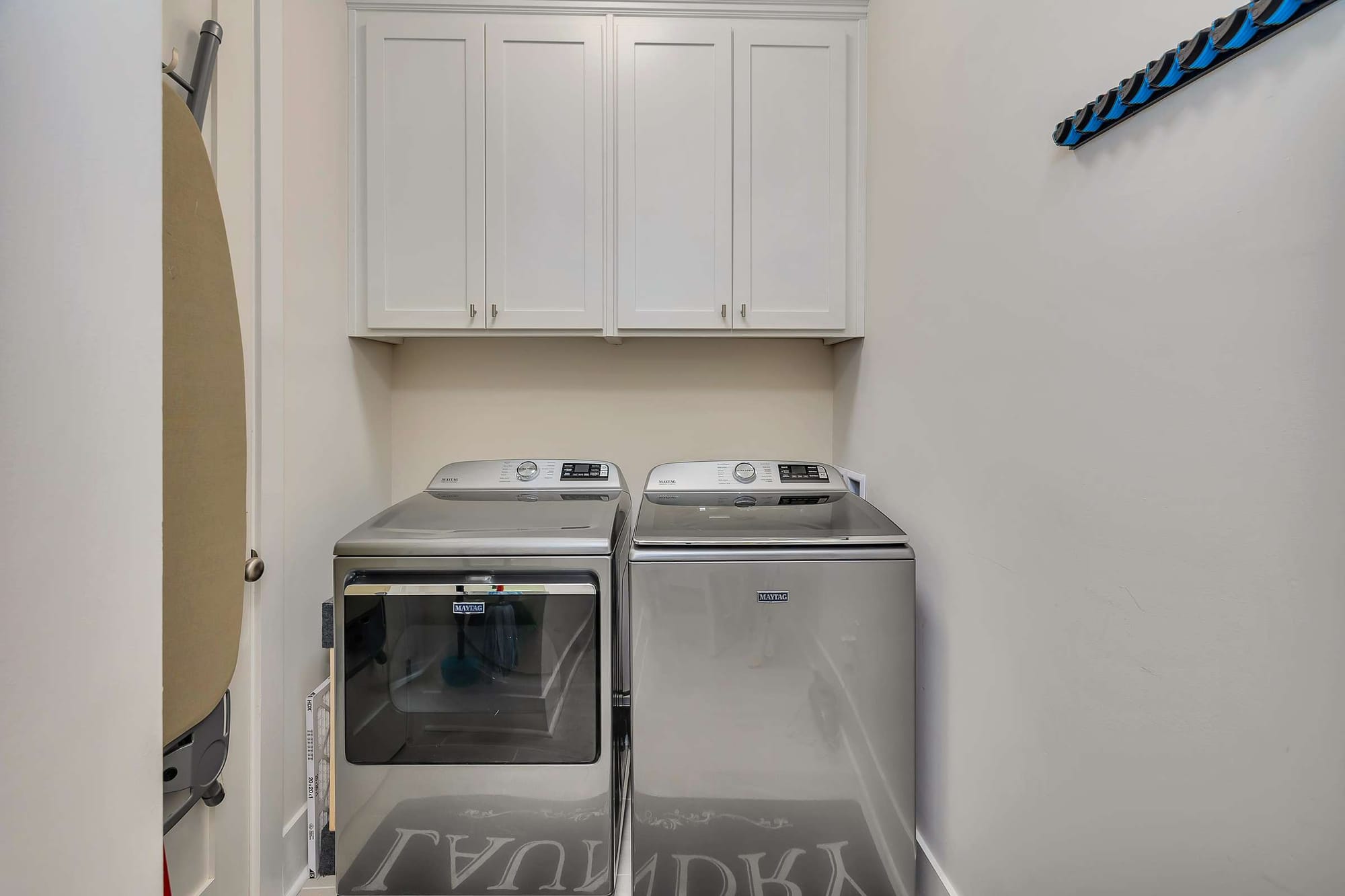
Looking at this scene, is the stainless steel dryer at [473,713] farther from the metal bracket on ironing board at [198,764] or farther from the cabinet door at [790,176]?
the cabinet door at [790,176]

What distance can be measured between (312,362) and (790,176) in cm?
148

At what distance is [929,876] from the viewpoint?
1432 mm

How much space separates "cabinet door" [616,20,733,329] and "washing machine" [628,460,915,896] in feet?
2.85

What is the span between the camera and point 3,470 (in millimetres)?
413

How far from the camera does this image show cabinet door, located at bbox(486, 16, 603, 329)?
1.80 meters

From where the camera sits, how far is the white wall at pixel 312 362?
147cm

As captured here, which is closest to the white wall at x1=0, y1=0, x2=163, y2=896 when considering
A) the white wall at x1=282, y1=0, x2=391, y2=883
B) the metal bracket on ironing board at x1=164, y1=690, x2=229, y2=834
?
A: the metal bracket on ironing board at x1=164, y1=690, x2=229, y2=834

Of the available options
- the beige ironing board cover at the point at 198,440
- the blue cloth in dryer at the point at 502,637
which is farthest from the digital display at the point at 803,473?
the beige ironing board cover at the point at 198,440

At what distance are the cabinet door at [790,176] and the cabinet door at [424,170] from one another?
2.64 feet

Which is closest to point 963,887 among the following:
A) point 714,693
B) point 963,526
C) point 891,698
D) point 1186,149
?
point 891,698

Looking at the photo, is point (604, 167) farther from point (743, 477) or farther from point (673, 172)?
point (743, 477)

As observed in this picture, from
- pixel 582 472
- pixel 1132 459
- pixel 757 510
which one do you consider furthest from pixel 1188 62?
pixel 582 472

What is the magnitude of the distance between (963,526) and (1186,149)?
0.77m

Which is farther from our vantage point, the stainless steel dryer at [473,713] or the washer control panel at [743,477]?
the washer control panel at [743,477]
